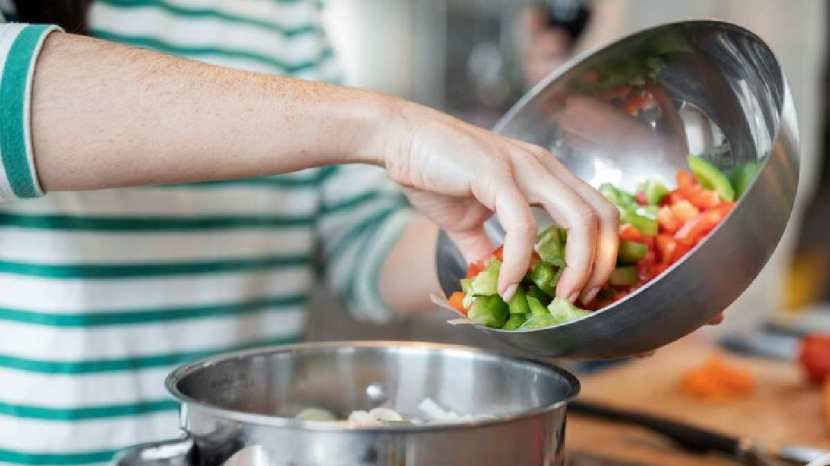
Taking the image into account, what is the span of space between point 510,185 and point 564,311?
0.10 m

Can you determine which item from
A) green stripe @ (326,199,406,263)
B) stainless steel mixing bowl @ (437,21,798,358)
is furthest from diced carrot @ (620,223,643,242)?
green stripe @ (326,199,406,263)

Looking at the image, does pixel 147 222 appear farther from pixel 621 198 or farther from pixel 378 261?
pixel 621 198

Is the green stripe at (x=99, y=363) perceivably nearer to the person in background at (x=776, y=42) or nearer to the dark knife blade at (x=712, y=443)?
the dark knife blade at (x=712, y=443)

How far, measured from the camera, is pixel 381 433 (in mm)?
497

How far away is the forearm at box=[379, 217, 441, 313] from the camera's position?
1.11 meters

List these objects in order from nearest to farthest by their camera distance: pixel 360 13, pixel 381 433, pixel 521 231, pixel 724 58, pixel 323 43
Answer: pixel 381 433
pixel 521 231
pixel 724 58
pixel 323 43
pixel 360 13

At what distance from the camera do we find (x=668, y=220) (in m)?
0.76

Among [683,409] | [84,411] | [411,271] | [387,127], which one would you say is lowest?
[683,409]

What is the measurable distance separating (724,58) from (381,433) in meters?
0.47

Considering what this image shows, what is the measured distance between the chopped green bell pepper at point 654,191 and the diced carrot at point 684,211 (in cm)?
4

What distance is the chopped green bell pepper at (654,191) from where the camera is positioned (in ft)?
2.65

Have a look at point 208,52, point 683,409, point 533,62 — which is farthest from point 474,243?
point 533,62

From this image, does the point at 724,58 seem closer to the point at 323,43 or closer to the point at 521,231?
the point at 521,231

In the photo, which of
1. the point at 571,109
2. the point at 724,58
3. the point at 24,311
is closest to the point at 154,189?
the point at 24,311
